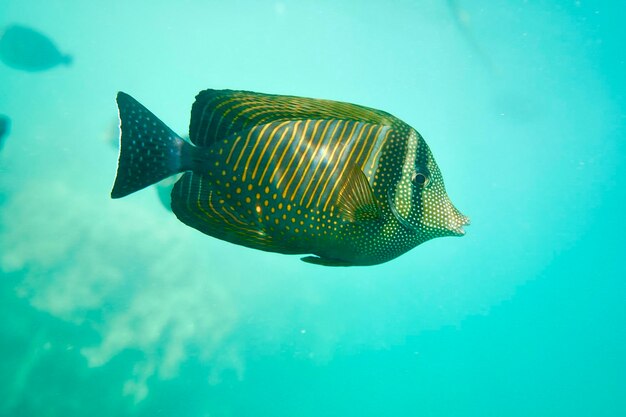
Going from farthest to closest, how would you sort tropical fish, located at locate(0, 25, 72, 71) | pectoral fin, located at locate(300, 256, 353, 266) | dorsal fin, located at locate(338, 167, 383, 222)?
tropical fish, located at locate(0, 25, 72, 71) → pectoral fin, located at locate(300, 256, 353, 266) → dorsal fin, located at locate(338, 167, 383, 222)

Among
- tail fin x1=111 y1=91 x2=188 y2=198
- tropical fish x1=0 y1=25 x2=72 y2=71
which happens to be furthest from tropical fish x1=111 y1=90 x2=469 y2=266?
tropical fish x1=0 y1=25 x2=72 y2=71

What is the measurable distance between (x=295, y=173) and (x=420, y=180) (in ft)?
1.89

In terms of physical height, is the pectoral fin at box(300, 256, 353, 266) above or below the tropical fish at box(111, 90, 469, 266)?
below

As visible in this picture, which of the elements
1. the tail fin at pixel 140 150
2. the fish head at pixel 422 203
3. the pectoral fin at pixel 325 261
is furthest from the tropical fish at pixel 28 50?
the fish head at pixel 422 203

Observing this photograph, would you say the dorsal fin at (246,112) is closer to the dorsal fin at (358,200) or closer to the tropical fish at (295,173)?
the tropical fish at (295,173)

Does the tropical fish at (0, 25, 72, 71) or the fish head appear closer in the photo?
the fish head

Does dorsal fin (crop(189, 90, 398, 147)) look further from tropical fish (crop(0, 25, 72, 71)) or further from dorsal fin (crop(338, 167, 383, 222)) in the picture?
tropical fish (crop(0, 25, 72, 71))

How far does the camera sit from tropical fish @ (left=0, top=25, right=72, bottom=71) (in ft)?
32.2

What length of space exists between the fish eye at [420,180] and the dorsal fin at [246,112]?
30cm

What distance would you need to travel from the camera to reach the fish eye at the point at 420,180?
5.50ft

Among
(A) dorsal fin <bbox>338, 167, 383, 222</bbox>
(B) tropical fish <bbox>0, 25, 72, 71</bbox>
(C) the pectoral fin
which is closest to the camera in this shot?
(A) dorsal fin <bbox>338, 167, 383, 222</bbox>

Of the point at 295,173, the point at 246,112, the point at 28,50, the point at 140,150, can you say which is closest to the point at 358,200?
the point at 295,173

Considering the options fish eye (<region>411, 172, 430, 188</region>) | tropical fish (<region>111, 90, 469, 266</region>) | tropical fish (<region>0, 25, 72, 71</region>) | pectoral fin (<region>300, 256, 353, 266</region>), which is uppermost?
fish eye (<region>411, 172, 430, 188</region>)

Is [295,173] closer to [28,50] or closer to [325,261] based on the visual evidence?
[325,261]
